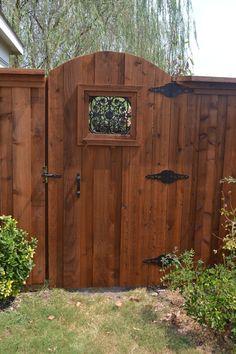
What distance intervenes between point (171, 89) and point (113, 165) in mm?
852

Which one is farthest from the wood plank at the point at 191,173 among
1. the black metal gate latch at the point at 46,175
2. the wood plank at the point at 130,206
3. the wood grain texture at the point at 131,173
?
the black metal gate latch at the point at 46,175

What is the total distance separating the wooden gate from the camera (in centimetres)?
303

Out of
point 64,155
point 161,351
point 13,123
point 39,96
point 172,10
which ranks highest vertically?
point 172,10

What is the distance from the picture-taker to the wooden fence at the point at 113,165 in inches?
119

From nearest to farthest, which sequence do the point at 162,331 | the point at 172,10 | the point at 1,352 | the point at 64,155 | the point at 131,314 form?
the point at 1,352 < the point at 162,331 < the point at 131,314 < the point at 64,155 < the point at 172,10

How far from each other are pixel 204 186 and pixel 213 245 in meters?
0.60

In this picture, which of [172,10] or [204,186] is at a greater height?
[172,10]

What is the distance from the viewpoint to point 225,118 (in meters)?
3.24

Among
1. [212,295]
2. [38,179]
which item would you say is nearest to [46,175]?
[38,179]

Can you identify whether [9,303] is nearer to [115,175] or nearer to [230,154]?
[115,175]

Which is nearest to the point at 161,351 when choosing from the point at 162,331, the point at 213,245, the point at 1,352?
the point at 162,331

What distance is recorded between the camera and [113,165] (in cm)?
318

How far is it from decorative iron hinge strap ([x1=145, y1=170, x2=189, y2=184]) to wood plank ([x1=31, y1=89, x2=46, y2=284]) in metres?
0.98

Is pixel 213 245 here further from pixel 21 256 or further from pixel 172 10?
pixel 172 10
